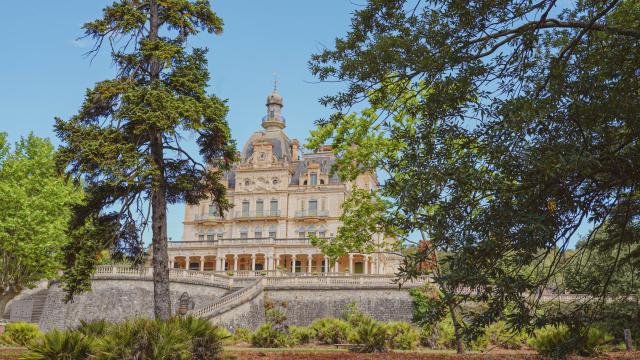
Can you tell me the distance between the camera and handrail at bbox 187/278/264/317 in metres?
27.5

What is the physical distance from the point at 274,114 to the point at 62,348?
170 ft

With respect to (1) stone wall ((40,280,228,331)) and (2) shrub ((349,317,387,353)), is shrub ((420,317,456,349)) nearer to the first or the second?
(2) shrub ((349,317,387,353))

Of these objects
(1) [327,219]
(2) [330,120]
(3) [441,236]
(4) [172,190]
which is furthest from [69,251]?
(1) [327,219]

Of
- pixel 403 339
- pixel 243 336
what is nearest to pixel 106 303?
pixel 243 336

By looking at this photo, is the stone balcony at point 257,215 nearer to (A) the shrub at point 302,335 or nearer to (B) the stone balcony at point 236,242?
(B) the stone balcony at point 236,242

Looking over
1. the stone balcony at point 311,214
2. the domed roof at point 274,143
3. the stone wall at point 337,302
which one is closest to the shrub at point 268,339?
the stone wall at point 337,302

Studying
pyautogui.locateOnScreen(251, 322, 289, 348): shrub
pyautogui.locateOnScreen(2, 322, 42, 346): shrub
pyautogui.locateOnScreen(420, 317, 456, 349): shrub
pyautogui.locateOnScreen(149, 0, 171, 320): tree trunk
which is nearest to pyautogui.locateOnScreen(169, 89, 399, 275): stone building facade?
pyautogui.locateOnScreen(420, 317, 456, 349): shrub

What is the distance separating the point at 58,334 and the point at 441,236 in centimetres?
806

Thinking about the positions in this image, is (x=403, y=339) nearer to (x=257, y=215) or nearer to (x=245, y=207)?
(x=257, y=215)

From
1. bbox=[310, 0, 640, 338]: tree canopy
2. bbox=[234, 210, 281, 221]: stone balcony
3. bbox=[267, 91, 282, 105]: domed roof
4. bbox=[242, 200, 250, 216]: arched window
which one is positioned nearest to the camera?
bbox=[310, 0, 640, 338]: tree canopy

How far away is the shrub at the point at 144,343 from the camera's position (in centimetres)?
1037

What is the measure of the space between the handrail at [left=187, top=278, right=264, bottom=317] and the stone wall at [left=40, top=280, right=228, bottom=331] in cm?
294

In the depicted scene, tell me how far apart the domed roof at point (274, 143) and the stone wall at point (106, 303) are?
24.6 meters

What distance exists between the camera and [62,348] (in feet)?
35.4
